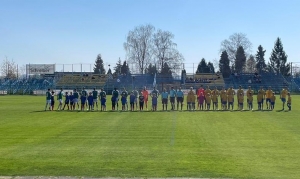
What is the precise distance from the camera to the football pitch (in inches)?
405

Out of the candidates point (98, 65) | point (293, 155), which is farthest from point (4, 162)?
point (98, 65)

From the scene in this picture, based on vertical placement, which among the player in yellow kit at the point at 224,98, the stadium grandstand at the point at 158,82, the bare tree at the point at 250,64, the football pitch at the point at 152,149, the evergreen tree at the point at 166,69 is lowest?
the football pitch at the point at 152,149

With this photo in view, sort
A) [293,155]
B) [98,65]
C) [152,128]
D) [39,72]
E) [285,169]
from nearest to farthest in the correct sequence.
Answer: [285,169] → [293,155] → [152,128] → [39,72] → [98,65]

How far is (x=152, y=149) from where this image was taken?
13.7m

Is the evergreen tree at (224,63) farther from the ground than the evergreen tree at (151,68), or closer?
farther from the ground

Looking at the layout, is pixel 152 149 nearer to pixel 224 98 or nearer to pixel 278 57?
pixel 224 98

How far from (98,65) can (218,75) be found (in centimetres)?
4812

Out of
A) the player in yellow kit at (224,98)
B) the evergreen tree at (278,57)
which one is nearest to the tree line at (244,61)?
the evergreen tree at (278,57)

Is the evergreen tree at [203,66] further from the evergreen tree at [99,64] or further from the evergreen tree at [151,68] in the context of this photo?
the evergreen tree at [99,64]

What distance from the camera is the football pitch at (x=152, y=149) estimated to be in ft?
33.8

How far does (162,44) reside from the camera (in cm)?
8712

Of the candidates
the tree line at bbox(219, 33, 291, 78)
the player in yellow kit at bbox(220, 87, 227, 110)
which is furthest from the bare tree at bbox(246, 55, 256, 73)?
the player in yellow kit at bbox(220, 87, 227, 110)

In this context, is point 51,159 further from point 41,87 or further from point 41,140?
point 41,87

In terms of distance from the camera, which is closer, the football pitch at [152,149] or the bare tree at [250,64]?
the football pitch at [152,149]
